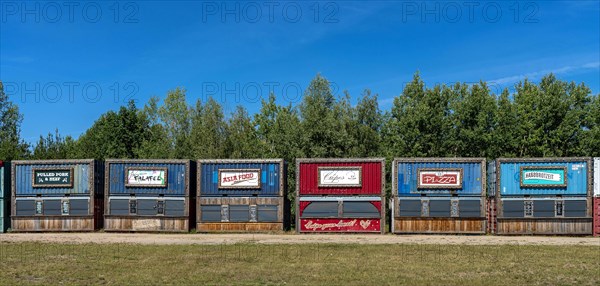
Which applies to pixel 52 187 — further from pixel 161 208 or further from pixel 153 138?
pixel 153 138

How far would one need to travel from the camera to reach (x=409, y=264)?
2169 centimetres

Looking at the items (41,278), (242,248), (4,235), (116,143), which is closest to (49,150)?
(116,143)

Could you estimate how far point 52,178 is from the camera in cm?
3881

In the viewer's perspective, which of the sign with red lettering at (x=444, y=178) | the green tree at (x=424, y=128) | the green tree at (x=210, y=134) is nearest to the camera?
the sign with red lettering at (x=444, y=178)

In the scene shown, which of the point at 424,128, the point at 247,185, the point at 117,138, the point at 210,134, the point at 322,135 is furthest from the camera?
the point at 117,138

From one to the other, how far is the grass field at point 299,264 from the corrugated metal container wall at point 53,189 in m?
10.3

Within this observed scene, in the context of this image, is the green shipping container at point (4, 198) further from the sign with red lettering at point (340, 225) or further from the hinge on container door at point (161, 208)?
the sign with red lettering at point (340, 225)

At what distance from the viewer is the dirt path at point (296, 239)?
31038 mm

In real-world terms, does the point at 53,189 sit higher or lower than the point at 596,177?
lower

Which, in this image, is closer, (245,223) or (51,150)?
(245,223)

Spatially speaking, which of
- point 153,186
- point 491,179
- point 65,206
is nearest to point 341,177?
point 491,179

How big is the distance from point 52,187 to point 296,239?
1825 centimetres

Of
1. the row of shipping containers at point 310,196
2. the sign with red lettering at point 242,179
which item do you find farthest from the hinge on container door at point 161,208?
the sign with red lettering at point 242,179

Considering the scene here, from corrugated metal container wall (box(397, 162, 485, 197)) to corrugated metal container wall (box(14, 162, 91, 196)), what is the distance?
21.6 metres
